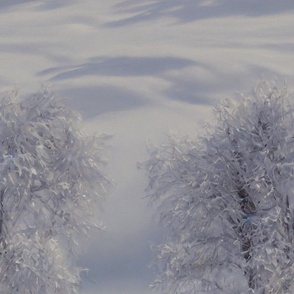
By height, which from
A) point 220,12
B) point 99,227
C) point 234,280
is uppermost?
point 99,227

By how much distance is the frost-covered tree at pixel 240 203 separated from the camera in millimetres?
21156

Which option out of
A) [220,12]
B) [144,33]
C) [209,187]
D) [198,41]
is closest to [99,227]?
[209,187]

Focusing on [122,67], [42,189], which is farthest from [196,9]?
[42,189]

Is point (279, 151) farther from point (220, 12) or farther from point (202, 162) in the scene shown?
point (220, 12)

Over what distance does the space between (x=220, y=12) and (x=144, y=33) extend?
12.4m

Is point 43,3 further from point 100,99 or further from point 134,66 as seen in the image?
point 100,99

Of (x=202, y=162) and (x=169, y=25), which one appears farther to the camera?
(x=169, y=25)

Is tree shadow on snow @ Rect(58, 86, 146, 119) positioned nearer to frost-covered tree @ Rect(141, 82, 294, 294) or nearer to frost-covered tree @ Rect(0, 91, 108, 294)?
frost-covered tree @ Rect(0, 91, 108, 294)

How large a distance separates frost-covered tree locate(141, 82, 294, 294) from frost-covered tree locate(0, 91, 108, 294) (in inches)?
89.3

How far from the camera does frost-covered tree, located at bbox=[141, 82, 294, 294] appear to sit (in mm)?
21156

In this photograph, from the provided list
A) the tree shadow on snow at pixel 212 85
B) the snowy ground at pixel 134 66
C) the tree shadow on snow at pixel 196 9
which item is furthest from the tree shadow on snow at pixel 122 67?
the tree shadow on snow at pixel 196 9

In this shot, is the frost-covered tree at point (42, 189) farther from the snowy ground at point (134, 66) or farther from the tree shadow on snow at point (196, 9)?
the tree shadow on snow at point (196, 9)

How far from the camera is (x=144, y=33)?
11025 cm

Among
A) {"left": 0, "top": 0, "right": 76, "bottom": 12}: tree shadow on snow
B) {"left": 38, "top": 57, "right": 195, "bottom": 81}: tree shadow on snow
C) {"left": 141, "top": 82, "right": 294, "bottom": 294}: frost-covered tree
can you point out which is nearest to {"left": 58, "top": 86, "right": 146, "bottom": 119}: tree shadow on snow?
{"left": 38, "top": 57, "right": 195, "bottom": 81}: tree shadow on snow
